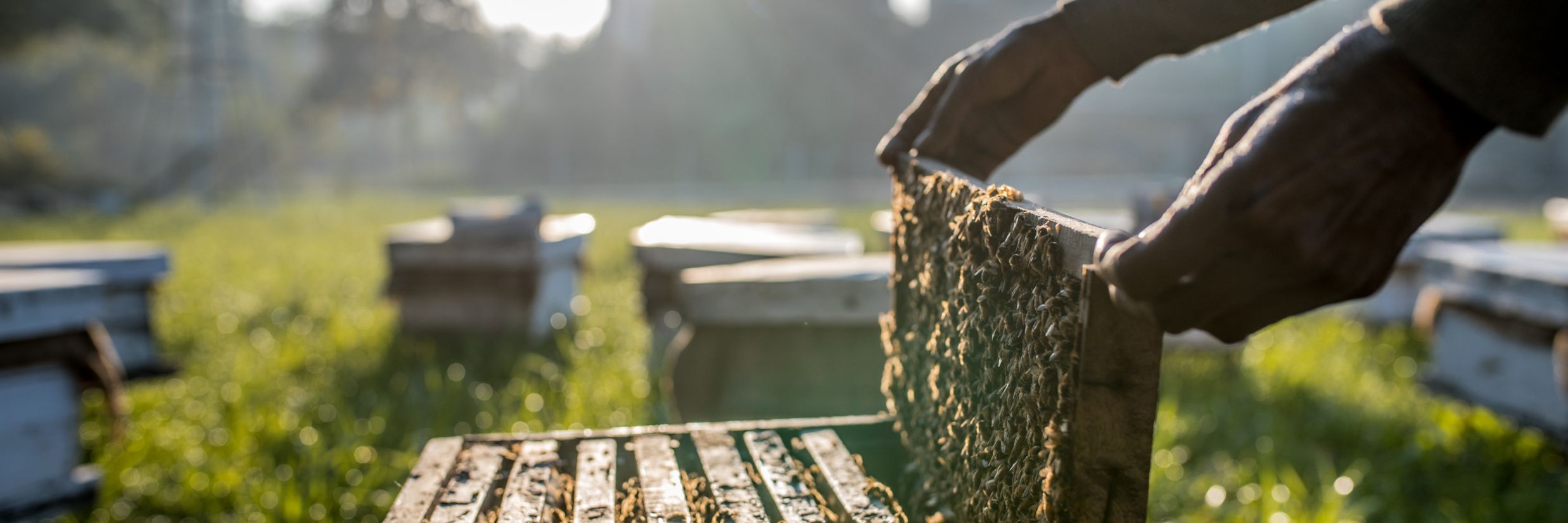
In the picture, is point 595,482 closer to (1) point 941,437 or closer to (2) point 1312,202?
(1) point 941,437

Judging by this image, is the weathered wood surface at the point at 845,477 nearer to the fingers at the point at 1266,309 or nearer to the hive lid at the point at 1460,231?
the fingers at the point at 1266,309

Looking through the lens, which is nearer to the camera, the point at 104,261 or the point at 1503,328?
the point at 1503,328

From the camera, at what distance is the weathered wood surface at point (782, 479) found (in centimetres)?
145

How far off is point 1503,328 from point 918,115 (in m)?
2.98

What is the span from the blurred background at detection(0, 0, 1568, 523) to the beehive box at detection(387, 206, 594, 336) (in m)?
0.18

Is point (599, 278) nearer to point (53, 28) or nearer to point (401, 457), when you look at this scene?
point (401, 457)

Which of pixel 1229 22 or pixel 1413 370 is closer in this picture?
pixel 1229 22

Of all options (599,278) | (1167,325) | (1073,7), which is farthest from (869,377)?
(599,278)

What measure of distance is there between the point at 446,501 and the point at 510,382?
284 cm

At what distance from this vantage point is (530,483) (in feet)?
5.10

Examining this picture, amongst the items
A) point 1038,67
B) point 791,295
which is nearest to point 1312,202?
point 1038,67

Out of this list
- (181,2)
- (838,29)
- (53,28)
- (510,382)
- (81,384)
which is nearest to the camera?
(81,384)

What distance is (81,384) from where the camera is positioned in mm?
2904

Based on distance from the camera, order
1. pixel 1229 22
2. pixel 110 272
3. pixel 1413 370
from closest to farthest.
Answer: pixel 1229 22 → pixel 110 272 → pixel 1413 370
